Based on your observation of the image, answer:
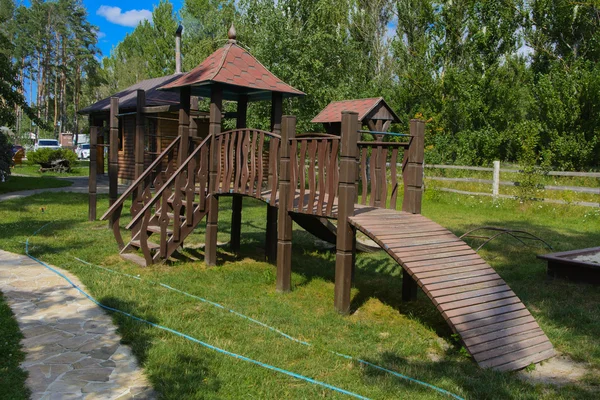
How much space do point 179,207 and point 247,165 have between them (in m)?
1.16

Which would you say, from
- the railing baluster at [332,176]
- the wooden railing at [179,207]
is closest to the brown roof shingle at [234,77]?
the wooden railing at [179,207]

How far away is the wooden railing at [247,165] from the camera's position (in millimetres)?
6746

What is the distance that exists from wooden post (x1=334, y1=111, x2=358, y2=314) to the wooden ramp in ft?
0.52

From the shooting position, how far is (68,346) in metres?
4.43

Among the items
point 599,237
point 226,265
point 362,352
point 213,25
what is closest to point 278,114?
point 226,265

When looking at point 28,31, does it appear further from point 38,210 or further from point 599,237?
point 599,237

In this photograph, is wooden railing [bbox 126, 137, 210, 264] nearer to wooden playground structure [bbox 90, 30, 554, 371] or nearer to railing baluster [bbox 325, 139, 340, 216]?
wooden playground structure [bbox 90, 30, 554, 371]

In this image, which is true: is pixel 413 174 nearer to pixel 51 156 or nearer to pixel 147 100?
Answer: pixel 147 100

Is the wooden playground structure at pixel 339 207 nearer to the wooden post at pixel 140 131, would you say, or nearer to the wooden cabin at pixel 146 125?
the wooden post at pixel 140 131

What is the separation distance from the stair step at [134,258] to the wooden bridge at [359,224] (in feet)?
0.05

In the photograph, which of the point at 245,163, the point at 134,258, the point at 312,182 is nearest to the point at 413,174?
the point at 312,182

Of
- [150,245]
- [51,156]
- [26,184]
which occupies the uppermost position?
[51,156]

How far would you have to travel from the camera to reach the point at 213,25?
38656 mm

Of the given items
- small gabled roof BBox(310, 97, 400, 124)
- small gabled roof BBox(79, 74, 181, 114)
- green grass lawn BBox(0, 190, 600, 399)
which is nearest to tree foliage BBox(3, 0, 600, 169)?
small gabled roof BBox(79, 74, 181, 114)
